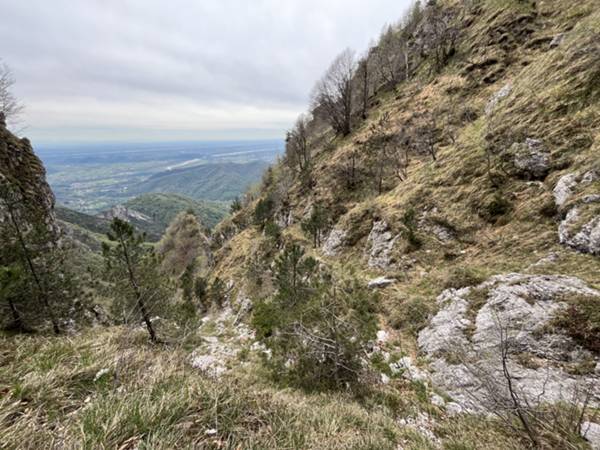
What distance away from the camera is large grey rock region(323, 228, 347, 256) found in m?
19.2

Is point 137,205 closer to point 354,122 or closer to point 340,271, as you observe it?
point 354,122

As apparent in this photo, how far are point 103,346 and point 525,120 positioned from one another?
17.9 meters

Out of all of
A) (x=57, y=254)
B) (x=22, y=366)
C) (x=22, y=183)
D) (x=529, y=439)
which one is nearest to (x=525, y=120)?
(x=529, y=439)

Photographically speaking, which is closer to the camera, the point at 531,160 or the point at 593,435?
the point at 593,435

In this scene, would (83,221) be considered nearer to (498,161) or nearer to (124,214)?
(124,214)

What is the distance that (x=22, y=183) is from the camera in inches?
905

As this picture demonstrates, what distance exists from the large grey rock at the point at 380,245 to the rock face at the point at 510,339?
513 centimetres

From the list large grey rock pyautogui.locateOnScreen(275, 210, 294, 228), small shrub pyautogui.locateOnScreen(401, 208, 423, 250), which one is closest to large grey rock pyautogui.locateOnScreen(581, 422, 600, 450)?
small shrub pyautogui.locateOnScreen(401, 208, 423, 250)

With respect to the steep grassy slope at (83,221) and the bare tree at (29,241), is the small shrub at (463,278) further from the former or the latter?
the steep grassy slope at (83,221)

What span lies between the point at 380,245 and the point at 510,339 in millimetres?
10061

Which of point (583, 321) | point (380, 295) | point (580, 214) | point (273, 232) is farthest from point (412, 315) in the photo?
point (273, 232)

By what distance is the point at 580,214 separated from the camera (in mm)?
7785

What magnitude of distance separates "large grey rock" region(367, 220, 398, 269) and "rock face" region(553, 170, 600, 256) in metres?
6.88

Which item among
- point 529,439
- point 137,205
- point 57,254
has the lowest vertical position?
point 137,205
